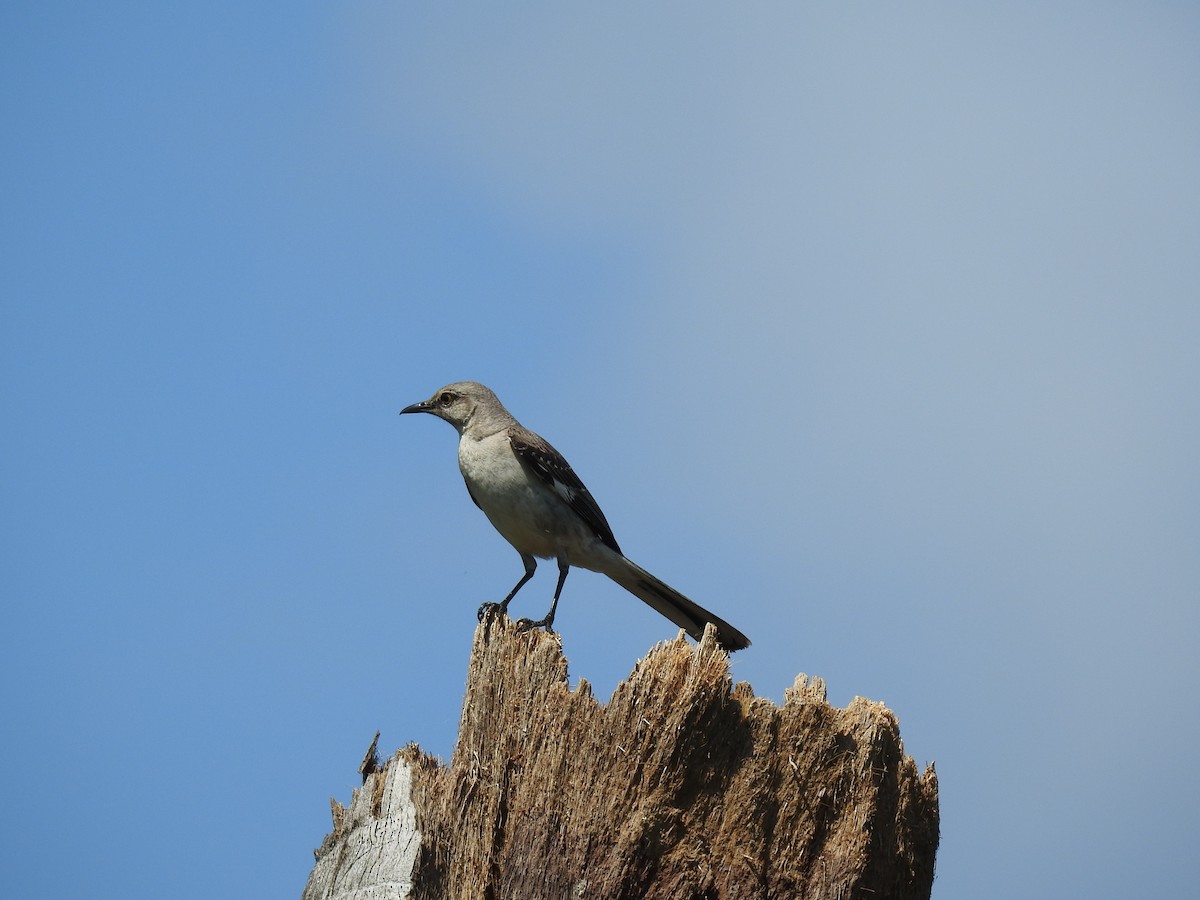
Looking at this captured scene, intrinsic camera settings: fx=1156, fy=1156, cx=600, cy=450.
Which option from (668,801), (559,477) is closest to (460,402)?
(559,477)

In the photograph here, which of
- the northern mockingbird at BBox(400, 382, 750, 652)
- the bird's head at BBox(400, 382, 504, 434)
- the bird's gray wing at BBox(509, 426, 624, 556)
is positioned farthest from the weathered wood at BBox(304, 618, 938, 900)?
the bird's head at BBox(400, 382, 504, 434)

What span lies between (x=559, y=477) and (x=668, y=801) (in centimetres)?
439

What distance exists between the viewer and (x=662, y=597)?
9.21 m

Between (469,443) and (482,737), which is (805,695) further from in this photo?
(469,443)

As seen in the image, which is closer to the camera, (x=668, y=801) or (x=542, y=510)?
(x=668, y=801)

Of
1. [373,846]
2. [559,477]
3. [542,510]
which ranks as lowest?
[373,846]

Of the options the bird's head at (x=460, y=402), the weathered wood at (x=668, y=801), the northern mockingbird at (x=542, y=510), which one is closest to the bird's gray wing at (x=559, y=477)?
the northern mockingbird at (x=542, y=510)

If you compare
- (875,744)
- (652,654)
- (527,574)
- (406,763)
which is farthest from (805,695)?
(527,574)

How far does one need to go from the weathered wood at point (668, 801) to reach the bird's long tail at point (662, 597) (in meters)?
2.94

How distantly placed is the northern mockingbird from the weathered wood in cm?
332

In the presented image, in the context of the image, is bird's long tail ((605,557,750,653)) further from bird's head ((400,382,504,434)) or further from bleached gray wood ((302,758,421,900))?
bleached gray wood ((302,758,421,900))

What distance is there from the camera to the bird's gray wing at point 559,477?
9453 mm

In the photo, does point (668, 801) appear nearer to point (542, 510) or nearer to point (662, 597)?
point (662, 597)

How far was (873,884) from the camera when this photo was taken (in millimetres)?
5574
